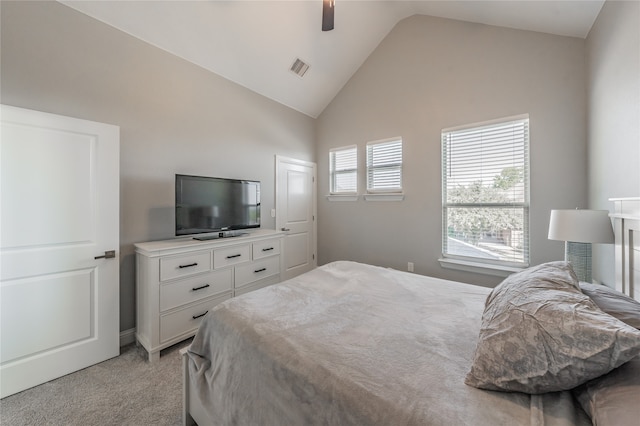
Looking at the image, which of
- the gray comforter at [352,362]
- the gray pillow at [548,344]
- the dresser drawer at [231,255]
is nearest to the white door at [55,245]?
the dresser drawer at [231,255]

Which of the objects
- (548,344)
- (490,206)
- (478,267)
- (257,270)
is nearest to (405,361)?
(548,344)

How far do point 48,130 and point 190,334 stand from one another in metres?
1.97

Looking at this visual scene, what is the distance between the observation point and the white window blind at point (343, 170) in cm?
393

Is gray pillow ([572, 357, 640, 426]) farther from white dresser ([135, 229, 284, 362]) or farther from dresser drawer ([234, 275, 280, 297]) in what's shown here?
dresser drawer ([234, 275, 280, 297])

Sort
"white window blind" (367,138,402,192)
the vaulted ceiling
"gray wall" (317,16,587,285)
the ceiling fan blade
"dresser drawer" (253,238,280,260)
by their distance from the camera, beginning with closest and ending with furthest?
1. the ceiling fan blade
2. the vaulted ceiling
3. "gray wall" (317,16,587,285)
4. "dresser drawer" (253,238,280,260)
5. "white window blind" (367,138,402,192)

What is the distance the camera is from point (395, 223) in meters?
3.46

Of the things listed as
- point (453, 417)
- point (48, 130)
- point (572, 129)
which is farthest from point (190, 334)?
point (572, 129)

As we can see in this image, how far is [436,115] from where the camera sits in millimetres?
3068

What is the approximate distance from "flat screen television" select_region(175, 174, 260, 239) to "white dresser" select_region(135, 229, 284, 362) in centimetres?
20

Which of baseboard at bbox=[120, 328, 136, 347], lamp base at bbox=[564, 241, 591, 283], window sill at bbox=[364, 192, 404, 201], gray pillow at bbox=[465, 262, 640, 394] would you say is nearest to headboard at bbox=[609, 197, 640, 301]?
lamp base at bbox=[564, 241, 591, 283]

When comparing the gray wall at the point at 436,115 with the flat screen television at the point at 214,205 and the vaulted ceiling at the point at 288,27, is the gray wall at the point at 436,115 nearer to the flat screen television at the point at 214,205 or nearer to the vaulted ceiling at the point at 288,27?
the vaulted ceiling at the point at 288,27

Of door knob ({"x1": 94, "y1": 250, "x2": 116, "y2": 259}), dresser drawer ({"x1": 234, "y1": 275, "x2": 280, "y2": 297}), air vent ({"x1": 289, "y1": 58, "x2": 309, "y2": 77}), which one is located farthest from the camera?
air vent ({"x1": 289, "y1": 58, "x2": 309, "y2": 77})

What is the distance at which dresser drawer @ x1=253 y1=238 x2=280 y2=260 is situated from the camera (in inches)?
112

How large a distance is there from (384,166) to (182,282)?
2.89 m
